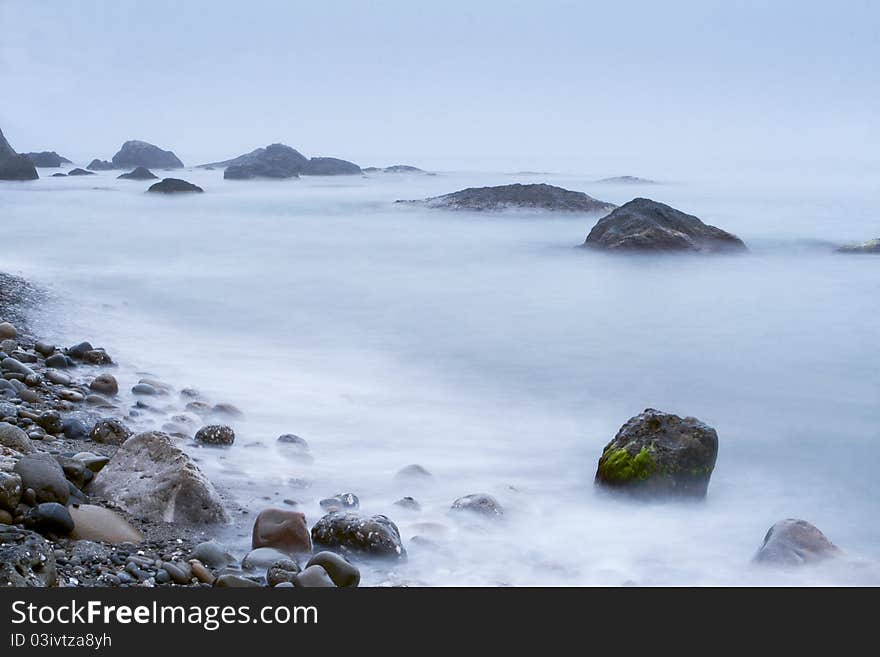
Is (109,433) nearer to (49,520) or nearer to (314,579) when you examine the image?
(49,520)

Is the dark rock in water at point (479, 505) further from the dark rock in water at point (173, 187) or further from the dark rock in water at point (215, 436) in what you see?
the dark rock in water at point (173, 187)

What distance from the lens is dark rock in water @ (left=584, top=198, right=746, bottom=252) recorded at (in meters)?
15.1

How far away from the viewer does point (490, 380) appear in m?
8.09

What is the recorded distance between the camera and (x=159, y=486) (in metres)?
4.30

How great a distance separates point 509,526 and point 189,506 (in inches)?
66.6

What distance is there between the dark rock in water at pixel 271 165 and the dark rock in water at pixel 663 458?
129 ft

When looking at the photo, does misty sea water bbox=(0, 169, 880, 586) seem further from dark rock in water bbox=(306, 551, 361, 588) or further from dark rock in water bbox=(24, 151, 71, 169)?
dark rock in water bbox=(24, 151, 71, 169)

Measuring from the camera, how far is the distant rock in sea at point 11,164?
1421 inches

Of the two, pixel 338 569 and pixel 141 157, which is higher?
pixel 141 157

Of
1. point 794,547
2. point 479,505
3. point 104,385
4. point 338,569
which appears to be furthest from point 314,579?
point 104,385

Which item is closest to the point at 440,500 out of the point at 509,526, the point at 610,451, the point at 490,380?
the point at 509,526

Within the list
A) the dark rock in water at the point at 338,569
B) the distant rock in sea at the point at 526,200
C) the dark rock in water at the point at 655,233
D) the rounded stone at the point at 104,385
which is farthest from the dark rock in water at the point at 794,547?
the distant rock in sea at the point at 526,200

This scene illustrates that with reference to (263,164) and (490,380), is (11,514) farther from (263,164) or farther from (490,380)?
(263,164)

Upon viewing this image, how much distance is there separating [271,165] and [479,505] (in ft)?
137
